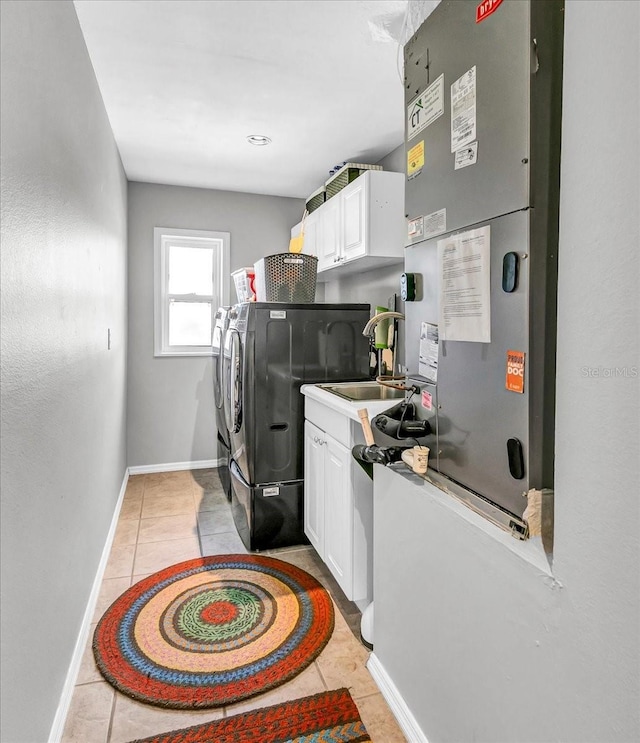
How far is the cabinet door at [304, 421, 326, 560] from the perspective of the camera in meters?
2.43

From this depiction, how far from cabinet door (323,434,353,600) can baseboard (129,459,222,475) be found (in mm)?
1984

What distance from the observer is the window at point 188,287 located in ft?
14.0

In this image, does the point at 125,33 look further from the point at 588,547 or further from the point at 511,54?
the point at 588,547

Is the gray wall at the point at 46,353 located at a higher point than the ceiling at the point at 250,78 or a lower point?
lower

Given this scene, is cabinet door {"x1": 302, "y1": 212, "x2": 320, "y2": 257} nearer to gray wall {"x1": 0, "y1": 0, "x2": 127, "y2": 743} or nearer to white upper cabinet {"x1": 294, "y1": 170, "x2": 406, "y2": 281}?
white upper cabinet {"x1": 294, "y1": 170, "x2": 406, "y2": 281}

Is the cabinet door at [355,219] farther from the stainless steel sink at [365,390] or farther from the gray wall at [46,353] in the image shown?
the gray wall at [46,353]

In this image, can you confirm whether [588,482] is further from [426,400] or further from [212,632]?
[212,632]

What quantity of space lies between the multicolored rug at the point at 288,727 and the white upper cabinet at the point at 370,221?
2249 millimetres

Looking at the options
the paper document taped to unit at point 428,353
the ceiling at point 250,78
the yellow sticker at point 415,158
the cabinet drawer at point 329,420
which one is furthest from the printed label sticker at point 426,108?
the cabinet drawer at point 329,420

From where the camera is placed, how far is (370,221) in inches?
114

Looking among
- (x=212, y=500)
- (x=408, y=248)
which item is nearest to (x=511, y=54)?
(x=408, y=248)

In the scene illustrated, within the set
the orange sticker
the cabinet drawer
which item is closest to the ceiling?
the orange sticker

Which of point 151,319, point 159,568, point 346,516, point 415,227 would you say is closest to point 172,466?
point 151,319

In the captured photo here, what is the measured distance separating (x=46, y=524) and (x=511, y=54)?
1.67 meters
